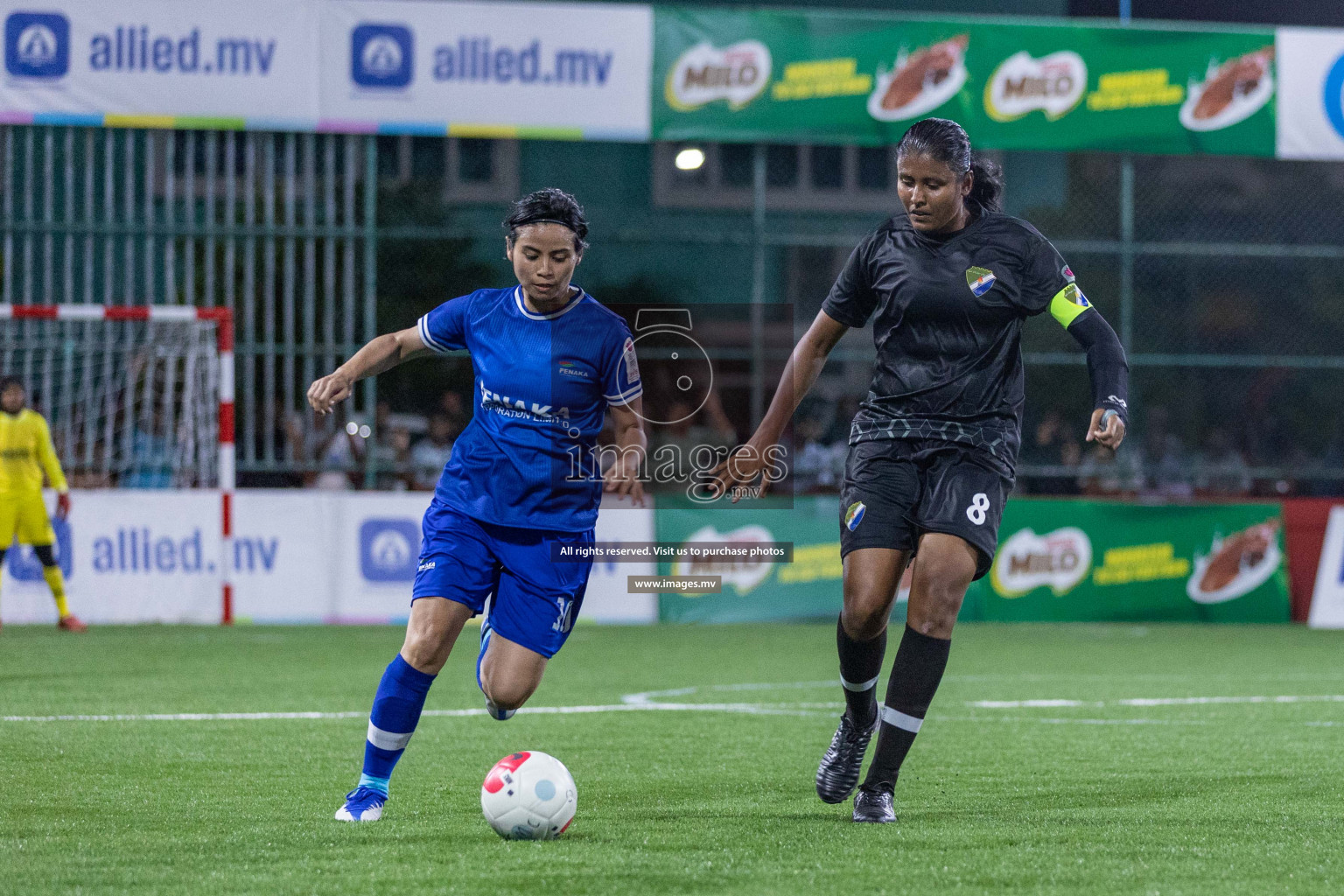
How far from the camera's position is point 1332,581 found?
16.4 m

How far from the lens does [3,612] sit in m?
14.7

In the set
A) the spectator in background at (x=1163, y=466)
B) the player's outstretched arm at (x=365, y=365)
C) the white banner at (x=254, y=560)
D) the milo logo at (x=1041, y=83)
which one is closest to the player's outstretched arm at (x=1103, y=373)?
the player's outstretched arm at (x=365, y=365)

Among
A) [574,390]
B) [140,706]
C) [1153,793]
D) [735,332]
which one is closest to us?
[574,390]

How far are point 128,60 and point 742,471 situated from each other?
1253 cm

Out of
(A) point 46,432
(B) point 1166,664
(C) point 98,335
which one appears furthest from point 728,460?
(C) point 98,335

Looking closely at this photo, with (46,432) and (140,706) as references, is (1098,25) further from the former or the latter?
(140,706)

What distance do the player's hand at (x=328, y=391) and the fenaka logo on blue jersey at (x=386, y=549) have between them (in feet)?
33.7

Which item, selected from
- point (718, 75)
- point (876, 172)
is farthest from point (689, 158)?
point (876, 172)

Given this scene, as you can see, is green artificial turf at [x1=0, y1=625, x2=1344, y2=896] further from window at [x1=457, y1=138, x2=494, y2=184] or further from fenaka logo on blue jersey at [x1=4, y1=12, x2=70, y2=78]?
window at [x1=457, y1=138, x2=494, y2=184]

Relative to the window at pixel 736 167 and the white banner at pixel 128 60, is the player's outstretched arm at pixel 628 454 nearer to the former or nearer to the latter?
the white banner at pixel 128 60

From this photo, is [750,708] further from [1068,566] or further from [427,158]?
[427,158]

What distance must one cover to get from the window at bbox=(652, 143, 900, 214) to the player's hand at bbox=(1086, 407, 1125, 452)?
21.4 m

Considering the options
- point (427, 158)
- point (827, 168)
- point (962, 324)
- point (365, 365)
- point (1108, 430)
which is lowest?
point (1108, 430)

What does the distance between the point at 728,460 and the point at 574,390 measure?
1.85 feet
